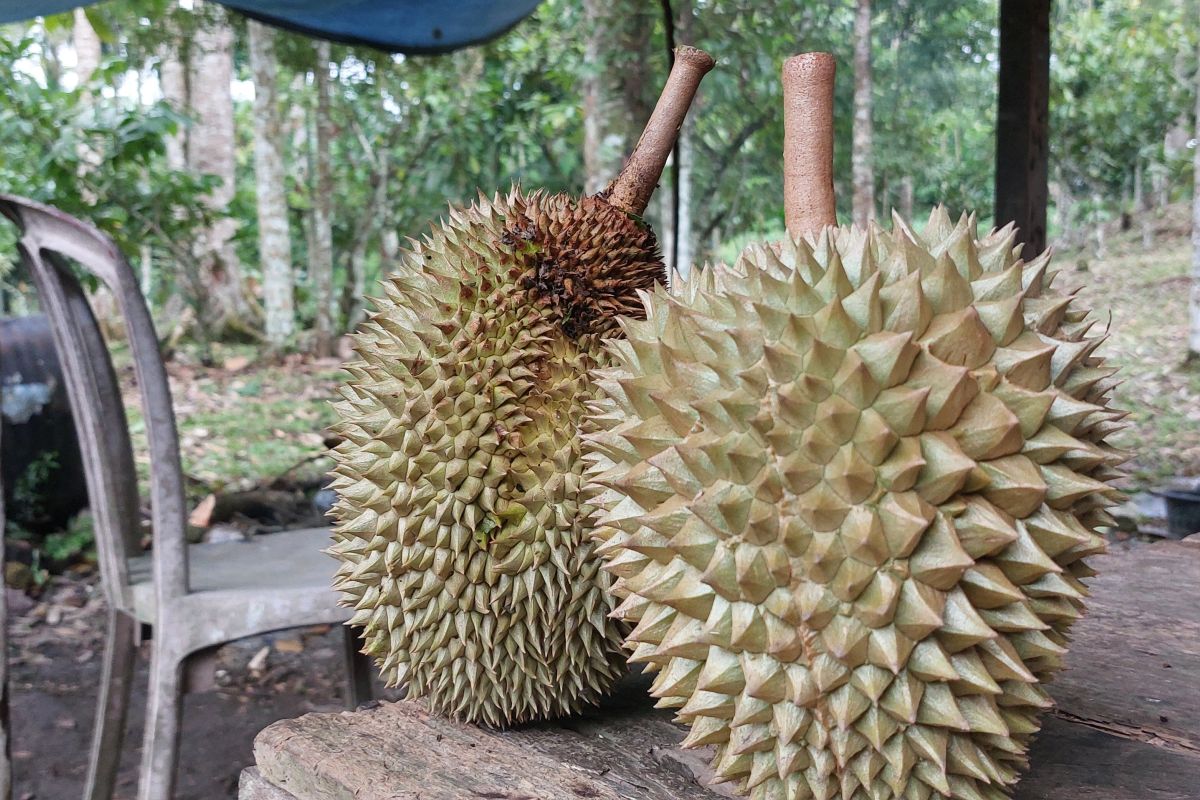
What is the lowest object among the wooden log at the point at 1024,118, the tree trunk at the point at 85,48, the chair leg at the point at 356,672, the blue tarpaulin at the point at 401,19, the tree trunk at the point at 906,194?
the chair leg at the point at 356,672

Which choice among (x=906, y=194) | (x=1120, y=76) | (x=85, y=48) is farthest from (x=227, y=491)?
(x=1120, y=76)

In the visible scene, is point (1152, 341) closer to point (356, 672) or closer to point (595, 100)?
point (595, 100)

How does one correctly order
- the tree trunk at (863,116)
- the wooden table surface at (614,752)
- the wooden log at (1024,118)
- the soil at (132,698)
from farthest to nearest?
1. the tree trunk at (863,116)
2. the soil at (132,698)
3. the wooden log at (1024,118)
4. the wooden table surface at (614,752)

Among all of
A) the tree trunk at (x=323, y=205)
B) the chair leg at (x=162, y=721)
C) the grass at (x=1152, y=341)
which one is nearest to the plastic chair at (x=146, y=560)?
the chair leg at (x=162, y=721)

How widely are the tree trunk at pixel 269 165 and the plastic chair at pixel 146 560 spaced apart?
3534mm

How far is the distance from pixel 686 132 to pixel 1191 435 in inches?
108

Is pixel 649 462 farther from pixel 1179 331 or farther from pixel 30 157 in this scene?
pixel 1179 331

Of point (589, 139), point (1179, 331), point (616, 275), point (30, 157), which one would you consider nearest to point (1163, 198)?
point (1179, 331)

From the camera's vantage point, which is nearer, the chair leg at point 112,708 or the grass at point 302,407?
the chair leg at point 112,708

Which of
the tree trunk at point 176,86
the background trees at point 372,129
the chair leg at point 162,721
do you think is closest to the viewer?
the chair leg at point 162,721

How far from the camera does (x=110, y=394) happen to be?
176cm

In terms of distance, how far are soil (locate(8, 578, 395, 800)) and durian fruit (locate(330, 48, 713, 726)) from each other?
5.33ft

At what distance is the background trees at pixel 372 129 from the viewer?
4387 millimetres

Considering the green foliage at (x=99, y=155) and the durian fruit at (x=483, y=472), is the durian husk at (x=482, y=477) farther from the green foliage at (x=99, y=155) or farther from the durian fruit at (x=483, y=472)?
the green foliage at (x=99, y=155)
